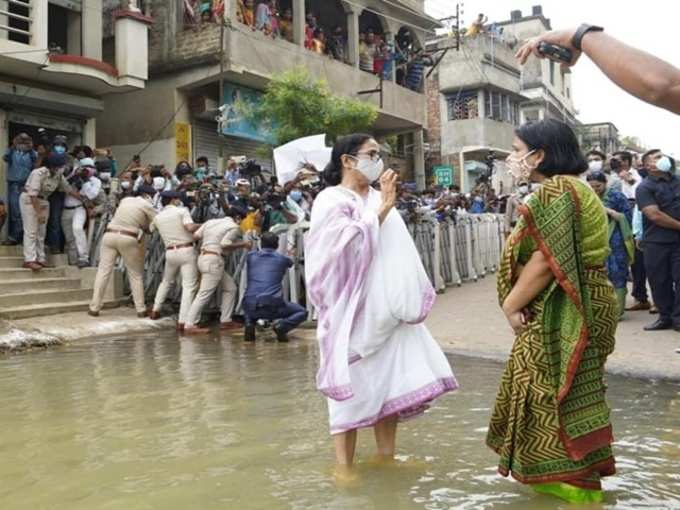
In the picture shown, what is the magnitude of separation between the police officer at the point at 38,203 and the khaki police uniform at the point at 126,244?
49.6 inches

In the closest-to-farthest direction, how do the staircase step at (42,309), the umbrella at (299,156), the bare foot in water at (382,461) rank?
the bare foot in water at (382,461) → the staircase step at (42,309) → the umbrella at (299,156)

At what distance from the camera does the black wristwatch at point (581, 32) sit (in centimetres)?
197

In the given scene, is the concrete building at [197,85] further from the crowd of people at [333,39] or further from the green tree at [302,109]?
the green tree at [302,109]

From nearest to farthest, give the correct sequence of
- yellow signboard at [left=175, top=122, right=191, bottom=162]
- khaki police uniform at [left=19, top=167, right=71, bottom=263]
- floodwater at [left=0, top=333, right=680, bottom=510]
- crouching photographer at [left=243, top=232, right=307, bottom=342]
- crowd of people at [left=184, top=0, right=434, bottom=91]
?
floodwater at [left=0, top=333, right=680, bottom=510] → crouching photographer at [left=243, top=232, right=307, bottom=342] → khaki police uniform at [left=19, top=167, right=71, bottom=263] → yellow signboard at [left=175, top=122, right=191, bottom=162] → crowd of people at [left=184, top=0, right=434, bottom=91]

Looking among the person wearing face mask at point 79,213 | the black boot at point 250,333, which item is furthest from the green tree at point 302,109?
the black boot at point 250,333

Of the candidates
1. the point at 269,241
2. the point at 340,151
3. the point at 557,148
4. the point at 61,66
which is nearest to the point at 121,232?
the point at 269,241

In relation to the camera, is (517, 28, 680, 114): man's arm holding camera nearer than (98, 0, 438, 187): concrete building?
Yes

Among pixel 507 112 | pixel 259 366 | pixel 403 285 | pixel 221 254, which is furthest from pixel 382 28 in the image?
pixel 403 285

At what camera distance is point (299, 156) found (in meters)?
10.6

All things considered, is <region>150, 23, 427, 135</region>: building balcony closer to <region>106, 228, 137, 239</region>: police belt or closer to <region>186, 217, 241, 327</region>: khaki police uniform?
<region>106, 228, 137, 239</region>: police belt

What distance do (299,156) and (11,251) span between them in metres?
4.68

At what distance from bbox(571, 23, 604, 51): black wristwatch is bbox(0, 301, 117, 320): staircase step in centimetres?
847

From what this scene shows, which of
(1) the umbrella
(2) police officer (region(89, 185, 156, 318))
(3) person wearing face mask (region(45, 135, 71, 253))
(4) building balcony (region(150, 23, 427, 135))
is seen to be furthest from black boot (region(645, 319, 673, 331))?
(4) building balcony (region(150, 23, 427, 135))

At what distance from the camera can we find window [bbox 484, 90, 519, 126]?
1213 inches
